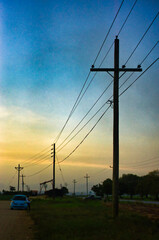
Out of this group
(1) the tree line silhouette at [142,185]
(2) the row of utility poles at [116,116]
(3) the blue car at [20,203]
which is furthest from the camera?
(1) the tree line silhouette at [142,185]

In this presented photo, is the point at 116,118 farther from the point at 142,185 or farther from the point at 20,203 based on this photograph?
the point at 142,185

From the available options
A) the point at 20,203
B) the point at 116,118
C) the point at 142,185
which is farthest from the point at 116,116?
the point at 142,185

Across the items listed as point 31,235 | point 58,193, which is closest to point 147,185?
point 58,193

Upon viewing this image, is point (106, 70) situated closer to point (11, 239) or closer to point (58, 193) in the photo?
point (11, 239)

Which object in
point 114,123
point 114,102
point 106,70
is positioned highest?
point 106,70

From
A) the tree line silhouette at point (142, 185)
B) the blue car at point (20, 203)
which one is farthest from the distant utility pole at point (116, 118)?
the tree line silhouette at point (142, 185)

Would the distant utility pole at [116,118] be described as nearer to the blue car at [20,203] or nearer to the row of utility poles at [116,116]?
the row of utility poles at [116,116]

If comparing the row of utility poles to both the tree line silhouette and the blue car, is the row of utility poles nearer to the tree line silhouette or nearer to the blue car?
the blue car

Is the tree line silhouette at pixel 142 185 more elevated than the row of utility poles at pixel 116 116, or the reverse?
the row of utility poles at pixel 116 116

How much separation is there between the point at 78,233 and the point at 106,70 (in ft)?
32.2

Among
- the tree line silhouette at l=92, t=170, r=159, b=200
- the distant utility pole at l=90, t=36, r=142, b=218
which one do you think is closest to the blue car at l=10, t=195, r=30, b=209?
the distant utility pole at l=90, t=36, r=142, b=218

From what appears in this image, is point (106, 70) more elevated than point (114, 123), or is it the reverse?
point (106, 70)

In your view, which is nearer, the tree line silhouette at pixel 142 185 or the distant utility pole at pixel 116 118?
the distant utility pole at pixel 116 118

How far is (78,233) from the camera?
1323 centimetres
